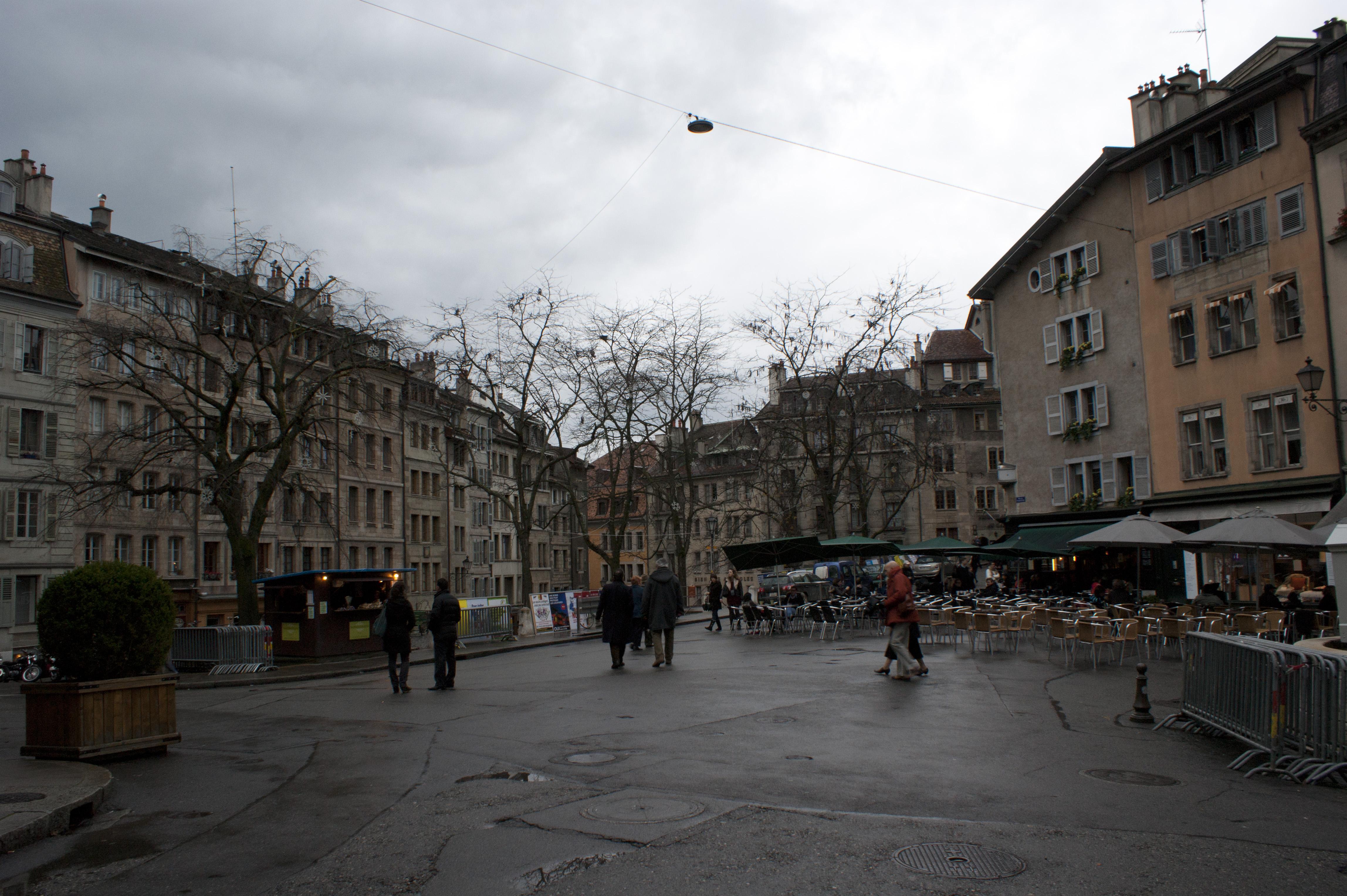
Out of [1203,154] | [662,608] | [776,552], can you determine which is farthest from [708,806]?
[1203,154]

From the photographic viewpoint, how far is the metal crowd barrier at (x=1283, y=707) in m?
8.26

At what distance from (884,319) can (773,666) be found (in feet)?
90.2

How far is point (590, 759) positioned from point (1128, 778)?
14.4 ft

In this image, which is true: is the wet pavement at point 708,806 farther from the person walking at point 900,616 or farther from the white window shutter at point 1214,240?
the white window shutter at point 1214,240

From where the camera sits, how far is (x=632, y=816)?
702cm

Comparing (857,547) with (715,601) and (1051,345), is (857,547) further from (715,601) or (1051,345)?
(1051,345)

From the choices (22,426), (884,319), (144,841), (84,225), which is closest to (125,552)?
(22,426)

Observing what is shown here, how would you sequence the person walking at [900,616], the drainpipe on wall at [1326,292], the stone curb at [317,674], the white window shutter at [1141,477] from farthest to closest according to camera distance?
the white window shutter at [1141,477] < the drainpipe on wall at [1326,292] < the stone curb at [317,674] < the person walking at [900,616]

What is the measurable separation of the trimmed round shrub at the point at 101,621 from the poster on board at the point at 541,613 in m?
23.4

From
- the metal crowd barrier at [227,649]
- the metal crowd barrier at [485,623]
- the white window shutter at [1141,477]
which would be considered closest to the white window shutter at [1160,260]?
the white window shutter at [1141,477]

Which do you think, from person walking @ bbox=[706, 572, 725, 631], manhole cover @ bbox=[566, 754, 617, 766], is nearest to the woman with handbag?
manhole cover @ bbox=[566, 754, 617, 766]

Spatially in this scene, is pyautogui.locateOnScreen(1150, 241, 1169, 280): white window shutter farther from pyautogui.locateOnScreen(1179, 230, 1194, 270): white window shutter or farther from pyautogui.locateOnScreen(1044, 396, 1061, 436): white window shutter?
pyautogui.locateOnScreen(1044, 396, 1061, 436): white window shutter

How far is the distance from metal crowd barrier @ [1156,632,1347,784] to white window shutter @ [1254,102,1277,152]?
2516cm

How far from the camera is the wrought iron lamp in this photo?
2194cm
